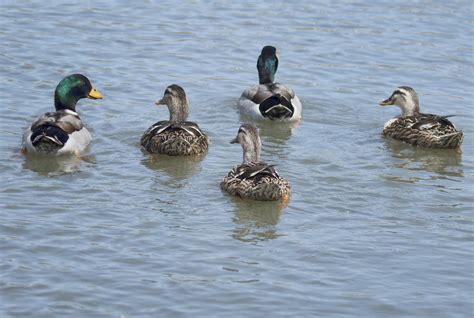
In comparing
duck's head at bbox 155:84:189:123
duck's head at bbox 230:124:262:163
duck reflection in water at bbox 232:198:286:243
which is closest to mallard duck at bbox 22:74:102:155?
duck's head at bbox 155:84:189:123

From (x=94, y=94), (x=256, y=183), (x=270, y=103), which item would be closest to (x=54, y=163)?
(x=94, y=94)

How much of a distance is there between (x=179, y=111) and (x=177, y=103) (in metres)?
0.12

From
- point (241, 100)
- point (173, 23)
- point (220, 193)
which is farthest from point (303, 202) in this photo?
point (173, 23)

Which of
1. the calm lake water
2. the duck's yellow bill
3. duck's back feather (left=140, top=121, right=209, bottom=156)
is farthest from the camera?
the duck's yellow bill

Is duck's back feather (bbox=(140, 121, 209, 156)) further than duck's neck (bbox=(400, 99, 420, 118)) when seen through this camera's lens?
No

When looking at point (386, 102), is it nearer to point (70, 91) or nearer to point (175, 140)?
point (175, 140)

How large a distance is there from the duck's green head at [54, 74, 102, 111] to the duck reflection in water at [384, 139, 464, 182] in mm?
4488

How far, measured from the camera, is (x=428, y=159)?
1622 cm

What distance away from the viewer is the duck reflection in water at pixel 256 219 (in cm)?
1240

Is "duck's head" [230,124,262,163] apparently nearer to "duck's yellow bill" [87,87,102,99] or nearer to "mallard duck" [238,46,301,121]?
"mallard duck" [238,46,301,121]

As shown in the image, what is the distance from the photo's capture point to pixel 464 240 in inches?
495

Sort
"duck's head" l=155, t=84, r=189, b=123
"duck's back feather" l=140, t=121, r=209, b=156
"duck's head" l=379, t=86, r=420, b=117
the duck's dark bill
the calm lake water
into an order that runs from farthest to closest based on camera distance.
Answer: the duck's dark bill → "duck's head" l=379, t=86, r=420, b=117 → "duck's head" l=155, t=84, r=189, b=123 → "duck's back feather" l=140, t=121, r=209, b=156 → the calm lake water

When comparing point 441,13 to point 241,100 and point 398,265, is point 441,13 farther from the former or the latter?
point 398,265

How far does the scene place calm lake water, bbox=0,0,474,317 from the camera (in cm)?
1083
